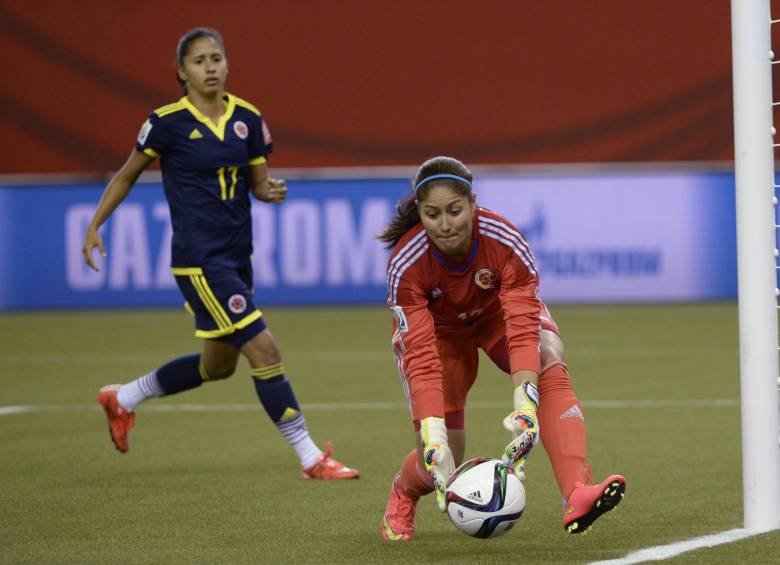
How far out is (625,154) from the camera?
22031 millimetres

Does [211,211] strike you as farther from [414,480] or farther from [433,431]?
[433,431]

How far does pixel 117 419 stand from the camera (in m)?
7.29

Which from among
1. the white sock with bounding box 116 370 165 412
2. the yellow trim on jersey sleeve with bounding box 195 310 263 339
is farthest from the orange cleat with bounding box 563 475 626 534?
the white sock with bounding box 116 370 165 412

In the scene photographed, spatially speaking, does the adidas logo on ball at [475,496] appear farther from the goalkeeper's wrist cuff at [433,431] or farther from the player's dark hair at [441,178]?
the player's dark hair at [441,178]

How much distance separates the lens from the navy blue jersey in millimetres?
6867

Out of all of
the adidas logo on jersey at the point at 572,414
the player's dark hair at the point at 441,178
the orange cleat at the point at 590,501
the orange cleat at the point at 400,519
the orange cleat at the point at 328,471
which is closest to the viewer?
the orange cleat at the point at 590,501

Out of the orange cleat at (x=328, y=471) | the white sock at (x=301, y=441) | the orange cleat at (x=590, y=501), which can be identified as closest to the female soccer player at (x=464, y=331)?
the orange cleat at (x=590, y=501)

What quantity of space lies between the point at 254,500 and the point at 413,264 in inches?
67.1

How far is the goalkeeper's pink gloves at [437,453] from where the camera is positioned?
474 cm

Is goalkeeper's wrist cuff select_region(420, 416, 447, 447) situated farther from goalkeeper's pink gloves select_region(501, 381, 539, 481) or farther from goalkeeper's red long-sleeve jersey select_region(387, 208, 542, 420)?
goalkeeper's pink gloves select_region(501, 381, 539, 481)

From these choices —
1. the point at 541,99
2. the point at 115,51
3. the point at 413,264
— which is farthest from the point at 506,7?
the point at 413,264

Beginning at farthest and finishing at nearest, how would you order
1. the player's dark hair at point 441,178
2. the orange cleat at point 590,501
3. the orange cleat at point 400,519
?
the orange cleat at point 400,519
the player's dark hair at point 441,178
the orange cleat at point 590,501

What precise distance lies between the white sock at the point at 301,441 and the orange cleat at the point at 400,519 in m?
1.52

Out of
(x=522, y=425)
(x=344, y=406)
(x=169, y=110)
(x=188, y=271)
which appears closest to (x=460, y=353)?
(x=522, y=425)
